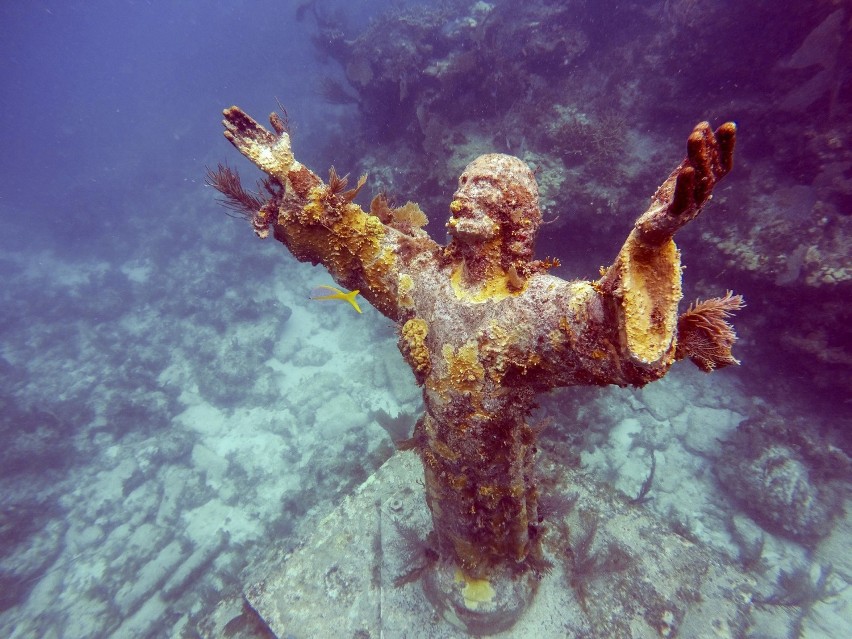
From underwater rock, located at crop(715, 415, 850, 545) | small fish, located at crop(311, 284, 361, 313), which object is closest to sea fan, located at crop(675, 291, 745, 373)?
small fish, located at crop(311, 284, 361, 313)

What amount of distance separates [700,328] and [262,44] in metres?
80.0

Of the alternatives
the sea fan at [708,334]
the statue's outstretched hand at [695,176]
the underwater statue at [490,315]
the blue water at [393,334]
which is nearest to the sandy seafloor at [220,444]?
the blue water at [393,334]

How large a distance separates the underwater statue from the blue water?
3.96m

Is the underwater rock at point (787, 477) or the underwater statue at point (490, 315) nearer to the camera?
the underwater statue at point (490, 315)

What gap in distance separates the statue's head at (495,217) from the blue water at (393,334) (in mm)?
5235

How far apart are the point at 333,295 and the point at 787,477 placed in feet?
25.9

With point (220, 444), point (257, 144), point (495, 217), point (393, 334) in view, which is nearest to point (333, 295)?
point (257, 144)

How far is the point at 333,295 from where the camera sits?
4742mm

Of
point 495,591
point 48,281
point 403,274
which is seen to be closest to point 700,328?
point 403,274

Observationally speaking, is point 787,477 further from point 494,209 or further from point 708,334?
point 494,209

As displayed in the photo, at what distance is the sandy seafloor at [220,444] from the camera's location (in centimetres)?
734

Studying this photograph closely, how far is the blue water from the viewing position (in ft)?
21.0

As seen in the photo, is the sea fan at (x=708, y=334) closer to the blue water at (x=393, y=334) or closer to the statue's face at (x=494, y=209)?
the statue's face at (x=494, y=209)

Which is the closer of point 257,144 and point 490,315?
point 490,315
